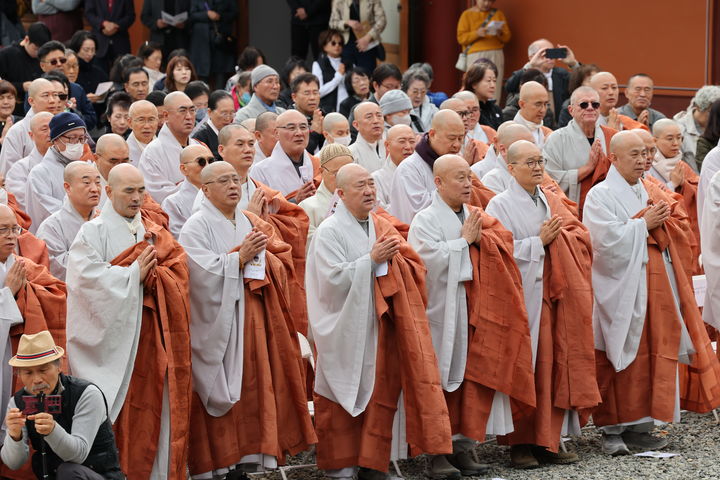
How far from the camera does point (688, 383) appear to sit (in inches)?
334

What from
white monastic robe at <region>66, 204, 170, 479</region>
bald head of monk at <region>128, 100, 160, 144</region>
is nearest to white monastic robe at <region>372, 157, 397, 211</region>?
bald head of monk at <region>128, 100, 160, 144</region>

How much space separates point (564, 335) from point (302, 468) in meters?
1.78

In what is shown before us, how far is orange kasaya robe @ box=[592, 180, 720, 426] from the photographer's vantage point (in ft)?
26.4

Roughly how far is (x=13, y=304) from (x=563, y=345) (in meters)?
3.26

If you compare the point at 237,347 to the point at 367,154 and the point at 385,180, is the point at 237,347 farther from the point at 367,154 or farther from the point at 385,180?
the point at 367,154

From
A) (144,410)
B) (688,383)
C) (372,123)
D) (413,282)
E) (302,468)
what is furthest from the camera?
(372,123)

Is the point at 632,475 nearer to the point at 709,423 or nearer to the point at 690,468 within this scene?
the point at 690,468

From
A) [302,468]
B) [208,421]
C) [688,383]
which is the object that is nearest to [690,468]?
[688,383]

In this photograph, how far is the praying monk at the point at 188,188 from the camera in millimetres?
7965

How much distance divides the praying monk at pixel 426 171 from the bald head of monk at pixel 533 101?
1513mm

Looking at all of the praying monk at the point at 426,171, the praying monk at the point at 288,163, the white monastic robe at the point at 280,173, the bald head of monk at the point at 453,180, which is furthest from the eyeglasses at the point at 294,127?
the bald head of monk at the point at 453,180

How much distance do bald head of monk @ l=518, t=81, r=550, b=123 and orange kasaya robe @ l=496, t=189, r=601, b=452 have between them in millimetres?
2240

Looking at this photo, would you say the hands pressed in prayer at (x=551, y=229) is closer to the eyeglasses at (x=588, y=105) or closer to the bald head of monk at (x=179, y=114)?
the eyeglasses at (x=588, y=105)

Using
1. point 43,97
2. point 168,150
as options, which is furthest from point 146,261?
point 43,97
